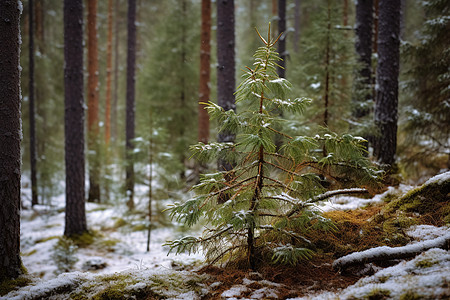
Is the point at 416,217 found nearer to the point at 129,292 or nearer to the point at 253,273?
the point at 253,273

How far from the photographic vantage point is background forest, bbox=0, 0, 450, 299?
345 centimetres

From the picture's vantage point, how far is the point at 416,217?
4.07 m

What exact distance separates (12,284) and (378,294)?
4754 millimetres

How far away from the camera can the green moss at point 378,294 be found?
243cm

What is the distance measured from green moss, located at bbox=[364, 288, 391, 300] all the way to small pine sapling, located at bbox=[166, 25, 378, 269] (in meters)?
0.84

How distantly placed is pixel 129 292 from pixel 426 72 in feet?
34.2

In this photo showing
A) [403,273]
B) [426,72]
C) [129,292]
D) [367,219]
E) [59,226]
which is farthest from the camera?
[59,226]

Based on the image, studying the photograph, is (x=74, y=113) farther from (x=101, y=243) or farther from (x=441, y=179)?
(x=441, y=179)

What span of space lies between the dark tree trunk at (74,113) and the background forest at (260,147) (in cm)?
6

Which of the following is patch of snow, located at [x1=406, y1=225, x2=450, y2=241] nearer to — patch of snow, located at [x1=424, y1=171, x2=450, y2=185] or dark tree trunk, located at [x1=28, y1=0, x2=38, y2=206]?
patch of snow, located at [x1=424, y1=171, x2=450, y2=185]

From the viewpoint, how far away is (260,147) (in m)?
3.56

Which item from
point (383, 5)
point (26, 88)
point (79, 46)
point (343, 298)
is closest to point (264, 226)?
point (343, 298)

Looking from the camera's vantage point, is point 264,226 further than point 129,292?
Yes

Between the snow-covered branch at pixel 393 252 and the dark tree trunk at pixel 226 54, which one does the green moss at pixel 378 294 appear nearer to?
the snow-covered branch at pixel 393 252
